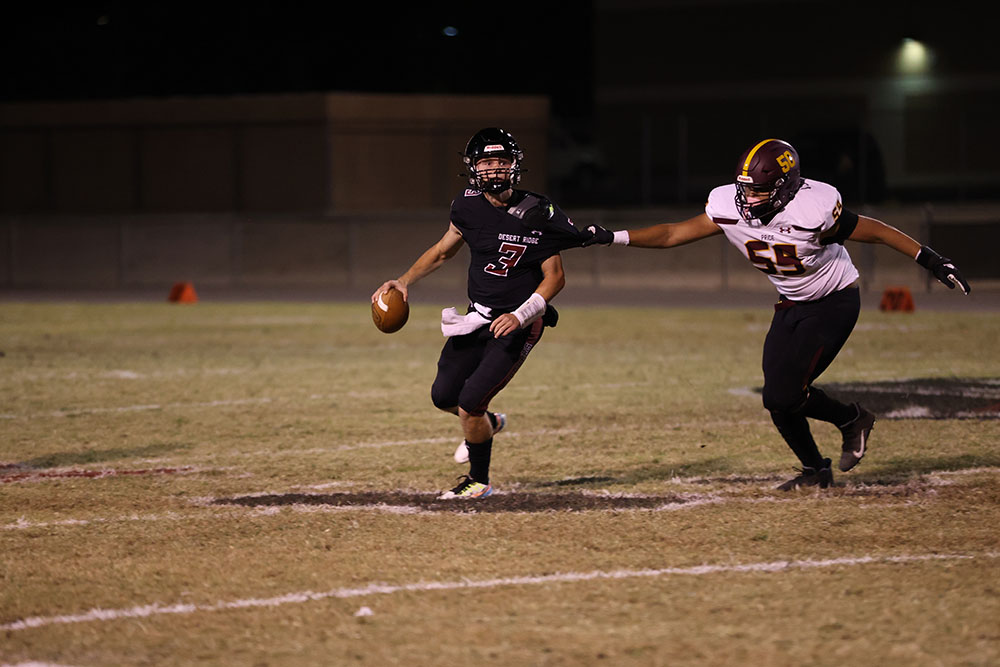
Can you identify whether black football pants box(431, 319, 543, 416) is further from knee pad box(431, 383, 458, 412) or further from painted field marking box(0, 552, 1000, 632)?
painted field marking box(0, 552, 1000, 632)

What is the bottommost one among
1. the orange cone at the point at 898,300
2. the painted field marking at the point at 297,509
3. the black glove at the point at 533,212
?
the painted field marking at the point at 297,509

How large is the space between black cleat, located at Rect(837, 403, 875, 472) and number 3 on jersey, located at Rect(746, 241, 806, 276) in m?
0.91

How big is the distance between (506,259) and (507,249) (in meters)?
0.05

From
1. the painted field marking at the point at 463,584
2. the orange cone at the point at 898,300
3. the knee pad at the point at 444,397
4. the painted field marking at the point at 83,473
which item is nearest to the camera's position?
the painted field marking at the point at 463,584

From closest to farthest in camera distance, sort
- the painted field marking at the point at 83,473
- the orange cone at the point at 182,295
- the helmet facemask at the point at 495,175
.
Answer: the helmet facemask at the point at 495,175 → the painted field marking at the point at 83,473 → the orange cone at the point at 182,295

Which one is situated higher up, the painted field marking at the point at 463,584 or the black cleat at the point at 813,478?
the black cleat at the point at 813,478

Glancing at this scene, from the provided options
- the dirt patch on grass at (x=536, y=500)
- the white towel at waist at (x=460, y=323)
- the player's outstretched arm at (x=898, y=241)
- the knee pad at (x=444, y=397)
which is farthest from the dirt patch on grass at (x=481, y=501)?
the player's outstretched arm at (x=898, y=241)

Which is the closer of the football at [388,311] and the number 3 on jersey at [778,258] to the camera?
the number 3 on jersey at [778,258]

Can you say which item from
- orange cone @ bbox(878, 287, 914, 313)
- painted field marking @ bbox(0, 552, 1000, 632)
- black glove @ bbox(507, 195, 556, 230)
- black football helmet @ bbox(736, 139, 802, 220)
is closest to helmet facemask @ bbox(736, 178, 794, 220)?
black football helmet @ bbox(736, 139, 802, 220)

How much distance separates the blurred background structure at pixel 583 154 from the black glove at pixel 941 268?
18.4 meters

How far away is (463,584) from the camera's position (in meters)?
5.82

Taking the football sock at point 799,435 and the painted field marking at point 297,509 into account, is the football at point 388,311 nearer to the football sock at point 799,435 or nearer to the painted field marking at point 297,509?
the painted field marking at point 297,509

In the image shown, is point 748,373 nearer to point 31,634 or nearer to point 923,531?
point 923,531

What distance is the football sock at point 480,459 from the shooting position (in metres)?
7.64
